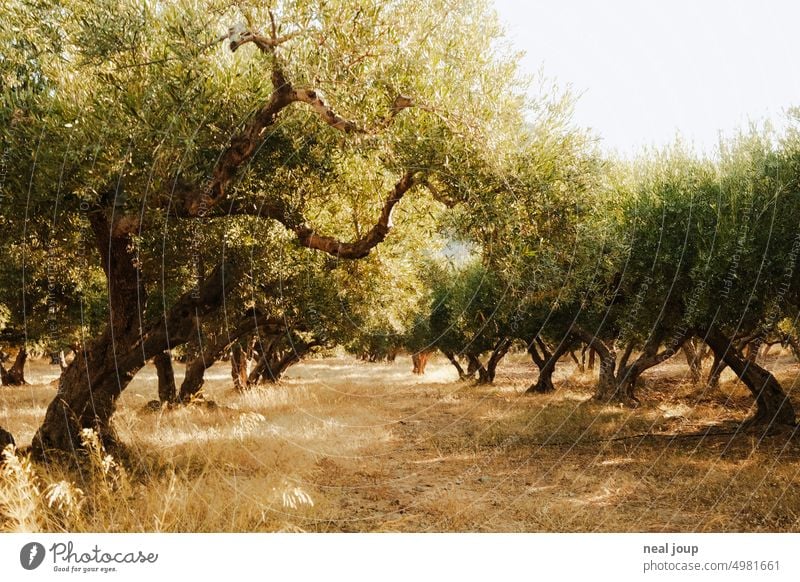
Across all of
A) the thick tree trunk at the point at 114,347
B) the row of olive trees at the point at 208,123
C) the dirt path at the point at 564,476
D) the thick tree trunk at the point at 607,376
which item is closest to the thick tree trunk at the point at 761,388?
the dirt path at the point at 564,476

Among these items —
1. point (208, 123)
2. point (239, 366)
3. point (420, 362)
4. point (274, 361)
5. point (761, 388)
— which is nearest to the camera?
point (208, 123)

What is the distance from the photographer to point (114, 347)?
13.5m

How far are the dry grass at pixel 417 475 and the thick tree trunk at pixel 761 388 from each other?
1.33 metres

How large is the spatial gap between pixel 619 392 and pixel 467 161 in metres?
26.0

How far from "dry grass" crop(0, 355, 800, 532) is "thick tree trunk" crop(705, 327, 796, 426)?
1330 millimetres

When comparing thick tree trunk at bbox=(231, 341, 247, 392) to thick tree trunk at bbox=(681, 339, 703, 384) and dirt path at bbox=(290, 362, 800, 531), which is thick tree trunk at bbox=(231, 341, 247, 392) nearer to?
dirt path at bbox=(290, 362, 800, 531)

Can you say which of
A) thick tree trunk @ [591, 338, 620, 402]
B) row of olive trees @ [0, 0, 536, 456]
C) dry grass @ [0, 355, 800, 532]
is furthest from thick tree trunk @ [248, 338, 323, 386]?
row of olive trees @ [0, 0, 536, 456]

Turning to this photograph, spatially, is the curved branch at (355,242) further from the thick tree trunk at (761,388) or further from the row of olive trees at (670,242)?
the thick tree trunk at (761,388)

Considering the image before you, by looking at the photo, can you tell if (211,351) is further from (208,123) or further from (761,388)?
(761,388)

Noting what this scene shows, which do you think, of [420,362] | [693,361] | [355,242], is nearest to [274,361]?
[420,362]
